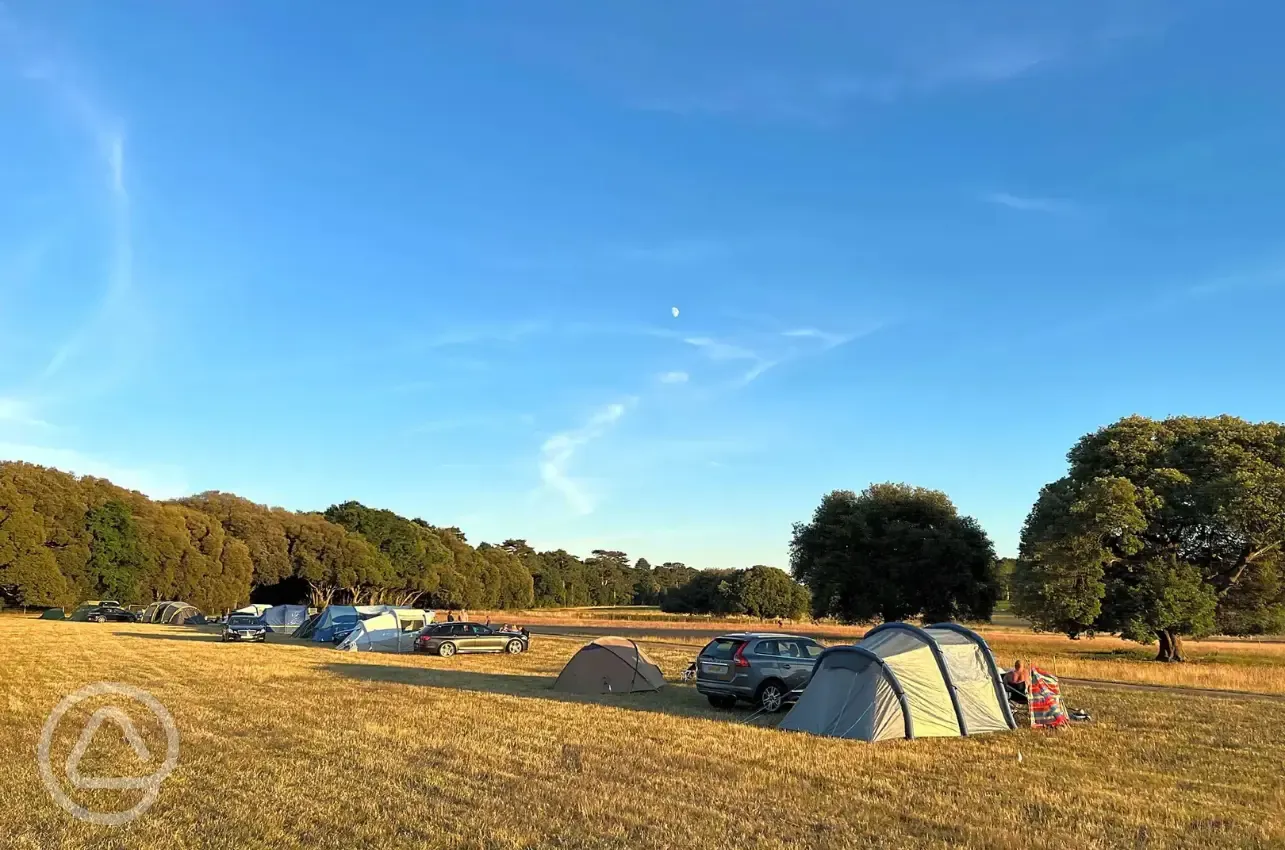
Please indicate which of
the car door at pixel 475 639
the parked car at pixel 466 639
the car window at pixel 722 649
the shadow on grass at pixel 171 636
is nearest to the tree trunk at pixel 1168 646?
the parked car at pixel 466 639

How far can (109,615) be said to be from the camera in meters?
61.0

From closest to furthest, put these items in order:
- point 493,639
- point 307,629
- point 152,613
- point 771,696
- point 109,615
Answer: point 771,696
point 493,639
point 307,629
point 109,615
point 152,613

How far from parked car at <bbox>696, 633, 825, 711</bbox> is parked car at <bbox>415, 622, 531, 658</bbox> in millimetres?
17594

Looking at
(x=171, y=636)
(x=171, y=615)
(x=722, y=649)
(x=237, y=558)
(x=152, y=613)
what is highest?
(x=237, y=558)

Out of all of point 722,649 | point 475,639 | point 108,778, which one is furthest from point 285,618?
point 108,778

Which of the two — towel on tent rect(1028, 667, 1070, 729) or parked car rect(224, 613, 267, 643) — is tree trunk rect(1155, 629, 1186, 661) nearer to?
towel on tent rect(1028, 667, 1070, 729)

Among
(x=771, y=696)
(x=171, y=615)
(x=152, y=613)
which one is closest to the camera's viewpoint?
(x=771, y=696)

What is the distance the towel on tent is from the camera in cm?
1611

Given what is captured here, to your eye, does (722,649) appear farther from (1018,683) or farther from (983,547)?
(983,547)

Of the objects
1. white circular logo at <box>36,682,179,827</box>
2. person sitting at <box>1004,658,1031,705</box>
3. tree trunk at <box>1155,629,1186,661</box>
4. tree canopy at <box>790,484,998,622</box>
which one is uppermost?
tree canopy at <box>790,484,998,622</box>

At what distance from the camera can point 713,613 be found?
375 feet

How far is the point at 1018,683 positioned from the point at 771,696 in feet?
15.7

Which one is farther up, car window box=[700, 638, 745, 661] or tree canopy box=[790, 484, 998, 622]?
tree canopy box=[790, 484, 998, 622]

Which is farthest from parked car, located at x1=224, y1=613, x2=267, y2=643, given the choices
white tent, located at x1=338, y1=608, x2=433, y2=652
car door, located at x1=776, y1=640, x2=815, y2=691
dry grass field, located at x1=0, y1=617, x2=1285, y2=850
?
car door, located at x1=776, y1=640, x2=815, y2=691
